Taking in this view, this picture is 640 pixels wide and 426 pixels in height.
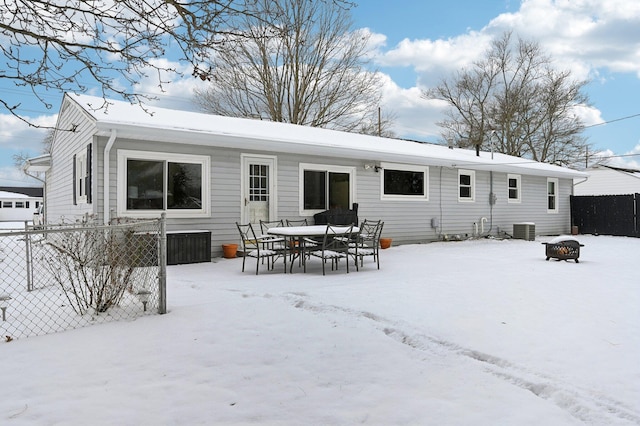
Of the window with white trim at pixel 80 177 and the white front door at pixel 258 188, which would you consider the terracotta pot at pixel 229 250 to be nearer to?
the white front door at pixel 258 188

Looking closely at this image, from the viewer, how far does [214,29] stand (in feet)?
10.3

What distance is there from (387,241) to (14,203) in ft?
109

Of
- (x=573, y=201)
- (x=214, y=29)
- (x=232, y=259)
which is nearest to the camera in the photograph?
(x=214, y=29)

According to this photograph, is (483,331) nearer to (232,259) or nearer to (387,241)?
(232,259)

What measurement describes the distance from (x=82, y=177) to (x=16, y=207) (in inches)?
1193

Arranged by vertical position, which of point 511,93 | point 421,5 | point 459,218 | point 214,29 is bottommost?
point 459,218

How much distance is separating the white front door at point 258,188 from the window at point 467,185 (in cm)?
651

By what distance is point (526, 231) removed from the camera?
44.9 feet

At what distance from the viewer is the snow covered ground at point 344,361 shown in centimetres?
226

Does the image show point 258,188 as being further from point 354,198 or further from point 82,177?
point 82,177

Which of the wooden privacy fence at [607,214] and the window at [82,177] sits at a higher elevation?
the window at [82,177]

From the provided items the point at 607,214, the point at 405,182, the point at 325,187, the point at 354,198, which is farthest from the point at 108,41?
the point at 607,214

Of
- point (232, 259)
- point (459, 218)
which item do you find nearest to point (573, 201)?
point (459, 218)

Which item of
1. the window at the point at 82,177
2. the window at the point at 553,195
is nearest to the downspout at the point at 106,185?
the window at the point at 82,177
